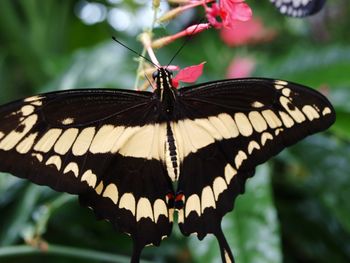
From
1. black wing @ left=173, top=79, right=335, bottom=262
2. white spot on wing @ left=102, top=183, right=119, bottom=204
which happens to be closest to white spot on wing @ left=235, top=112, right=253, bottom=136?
black wing @ left=173, top=79, right=335, bottom=262

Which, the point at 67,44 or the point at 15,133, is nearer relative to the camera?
the point at 15,133

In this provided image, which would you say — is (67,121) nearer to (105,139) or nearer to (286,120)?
(105,139)

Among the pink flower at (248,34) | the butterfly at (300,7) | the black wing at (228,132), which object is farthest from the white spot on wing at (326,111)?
the pink flower at (248,34)

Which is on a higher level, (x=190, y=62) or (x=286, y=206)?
(x=190, y=62)

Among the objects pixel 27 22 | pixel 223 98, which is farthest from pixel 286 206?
pixel 27 22

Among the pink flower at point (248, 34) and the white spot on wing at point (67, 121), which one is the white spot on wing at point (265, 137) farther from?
the pink flower at point (248, 34)

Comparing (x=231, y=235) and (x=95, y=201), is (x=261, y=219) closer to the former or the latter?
(x=231, y=235)

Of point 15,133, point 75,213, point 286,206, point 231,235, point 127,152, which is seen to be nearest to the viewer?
point 15,133
